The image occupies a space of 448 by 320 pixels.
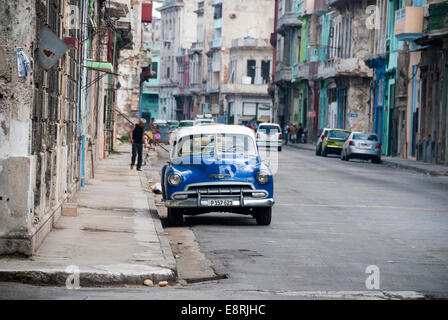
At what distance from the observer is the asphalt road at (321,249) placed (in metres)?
10.3

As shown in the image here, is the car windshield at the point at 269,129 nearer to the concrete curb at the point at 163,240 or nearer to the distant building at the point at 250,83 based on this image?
the concrete curb at the point at 163,240

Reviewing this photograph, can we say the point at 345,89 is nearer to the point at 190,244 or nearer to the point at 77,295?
the point at 190,244

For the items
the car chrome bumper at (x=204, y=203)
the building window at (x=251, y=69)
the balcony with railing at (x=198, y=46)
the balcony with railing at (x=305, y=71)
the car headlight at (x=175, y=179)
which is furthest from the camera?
the balcony with railing at (x=198, y=46)

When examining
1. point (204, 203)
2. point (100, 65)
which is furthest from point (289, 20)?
point (204, 203)

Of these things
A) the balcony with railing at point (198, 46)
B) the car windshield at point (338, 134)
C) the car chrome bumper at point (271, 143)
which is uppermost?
the balcony with railing at point (198, 46)

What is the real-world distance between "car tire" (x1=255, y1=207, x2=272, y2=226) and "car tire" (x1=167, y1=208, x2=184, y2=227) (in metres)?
1.26

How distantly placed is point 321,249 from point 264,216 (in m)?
3.20

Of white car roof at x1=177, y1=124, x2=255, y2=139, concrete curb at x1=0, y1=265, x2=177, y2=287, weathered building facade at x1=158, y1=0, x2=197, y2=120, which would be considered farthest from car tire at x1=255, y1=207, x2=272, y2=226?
weathered building facade at x1=158, y1=0, x2=197, y2=120

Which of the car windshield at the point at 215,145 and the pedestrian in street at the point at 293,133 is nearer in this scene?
the car windshield at the point at 215,145

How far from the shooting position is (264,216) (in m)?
17.1

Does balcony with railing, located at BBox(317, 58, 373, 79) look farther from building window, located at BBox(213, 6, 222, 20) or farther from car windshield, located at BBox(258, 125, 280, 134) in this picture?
building window, located at BBox(213, 6, 222, 20)

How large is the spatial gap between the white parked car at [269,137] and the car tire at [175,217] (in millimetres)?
41482

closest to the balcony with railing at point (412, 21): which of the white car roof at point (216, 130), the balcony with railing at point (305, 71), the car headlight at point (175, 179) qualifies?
Answer: the balcony with railing at point (305, 71)
